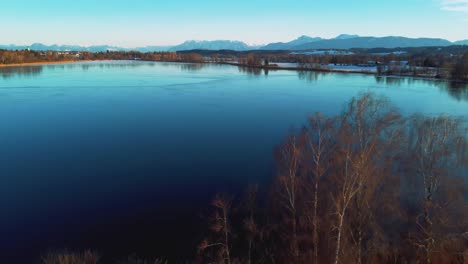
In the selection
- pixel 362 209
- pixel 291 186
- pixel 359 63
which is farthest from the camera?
pixel 359 63

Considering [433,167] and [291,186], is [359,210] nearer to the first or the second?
[291,186]

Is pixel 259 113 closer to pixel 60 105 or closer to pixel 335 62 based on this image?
pixel 60 105

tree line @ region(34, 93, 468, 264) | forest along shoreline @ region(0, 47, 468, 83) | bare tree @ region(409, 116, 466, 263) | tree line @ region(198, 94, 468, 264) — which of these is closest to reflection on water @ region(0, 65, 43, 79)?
forest along shoreline @ region(0, 47, 468, 83)

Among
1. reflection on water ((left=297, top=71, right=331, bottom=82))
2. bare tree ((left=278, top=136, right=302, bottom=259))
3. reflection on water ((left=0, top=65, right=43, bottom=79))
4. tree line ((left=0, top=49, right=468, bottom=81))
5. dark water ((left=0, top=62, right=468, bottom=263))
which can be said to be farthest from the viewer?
reflection on water ((left=0, top=65, right=43, bottom=79))

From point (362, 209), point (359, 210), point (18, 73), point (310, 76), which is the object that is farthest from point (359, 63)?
point (359, 210)

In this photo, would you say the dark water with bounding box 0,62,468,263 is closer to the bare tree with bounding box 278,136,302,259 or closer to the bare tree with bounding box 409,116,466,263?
the bare tree with bounding box 278,136,302,259

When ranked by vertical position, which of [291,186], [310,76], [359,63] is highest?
[359,63]

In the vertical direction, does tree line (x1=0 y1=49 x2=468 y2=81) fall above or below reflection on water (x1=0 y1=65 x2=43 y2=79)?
above

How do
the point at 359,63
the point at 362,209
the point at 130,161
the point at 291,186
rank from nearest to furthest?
1. the point at 362,209
2. the point at 291,186
3. the point at 130,161
4. the point at 359,63

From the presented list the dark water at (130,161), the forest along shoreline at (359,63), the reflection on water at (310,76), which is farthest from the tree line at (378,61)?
the dark water at (130,161)

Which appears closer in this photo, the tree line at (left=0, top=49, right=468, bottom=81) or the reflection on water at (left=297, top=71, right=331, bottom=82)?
the tree line at (left=0, top=49, right=468, bottom=81)
